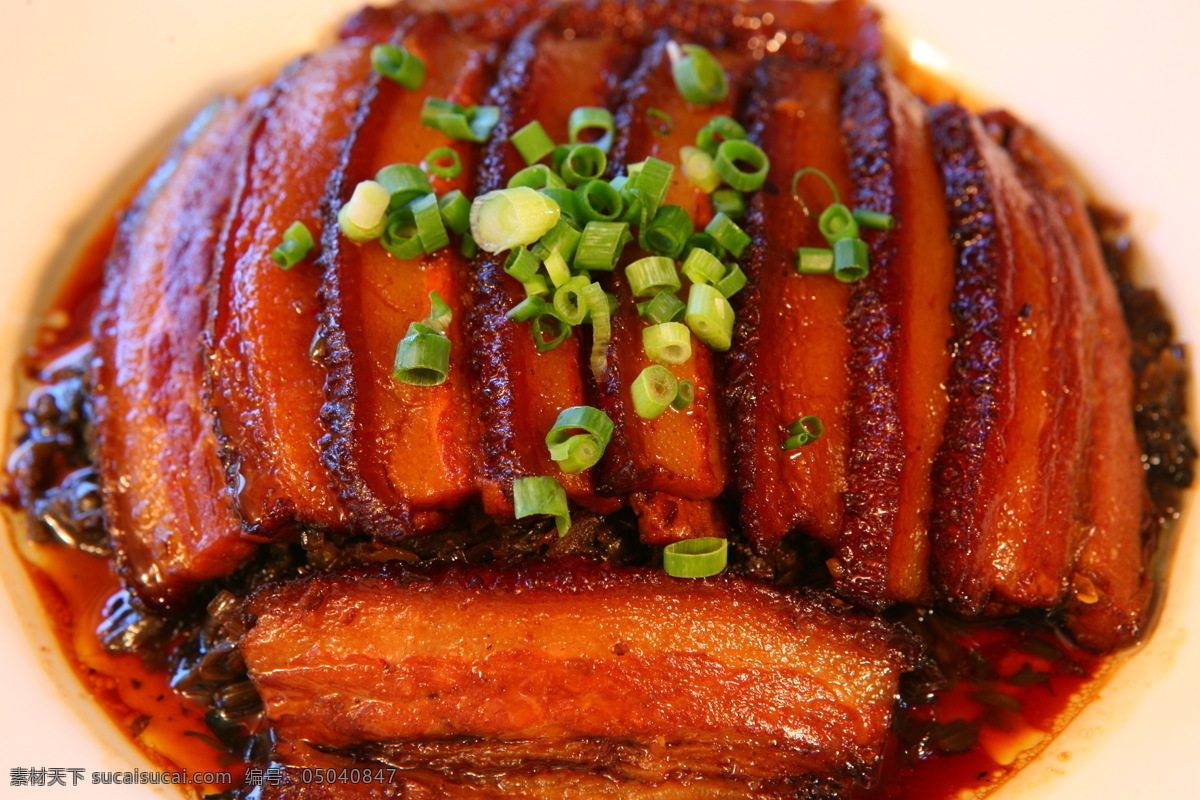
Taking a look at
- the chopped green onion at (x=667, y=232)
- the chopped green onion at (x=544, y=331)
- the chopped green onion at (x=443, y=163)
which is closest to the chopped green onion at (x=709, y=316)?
the chopped green onion at (x=667, y=232)

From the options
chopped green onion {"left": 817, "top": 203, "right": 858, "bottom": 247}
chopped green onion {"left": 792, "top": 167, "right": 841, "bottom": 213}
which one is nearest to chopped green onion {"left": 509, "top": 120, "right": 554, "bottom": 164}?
chopped green onion {"left": 792, "top": 167, "right": 841, "bottom": 213}

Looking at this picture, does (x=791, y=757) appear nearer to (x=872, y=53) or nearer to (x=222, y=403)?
(x=222, y=403)

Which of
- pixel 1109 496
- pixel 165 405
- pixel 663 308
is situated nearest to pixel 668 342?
pixel 663 308

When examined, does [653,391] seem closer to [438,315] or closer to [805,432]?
[805,432]

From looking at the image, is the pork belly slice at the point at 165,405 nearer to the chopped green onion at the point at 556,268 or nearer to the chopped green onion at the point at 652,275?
the chopped green onion at the point at 556,268

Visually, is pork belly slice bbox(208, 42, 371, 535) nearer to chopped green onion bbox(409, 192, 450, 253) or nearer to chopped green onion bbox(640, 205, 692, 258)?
chopped green onion bbox(409, 192, 450, 253)
